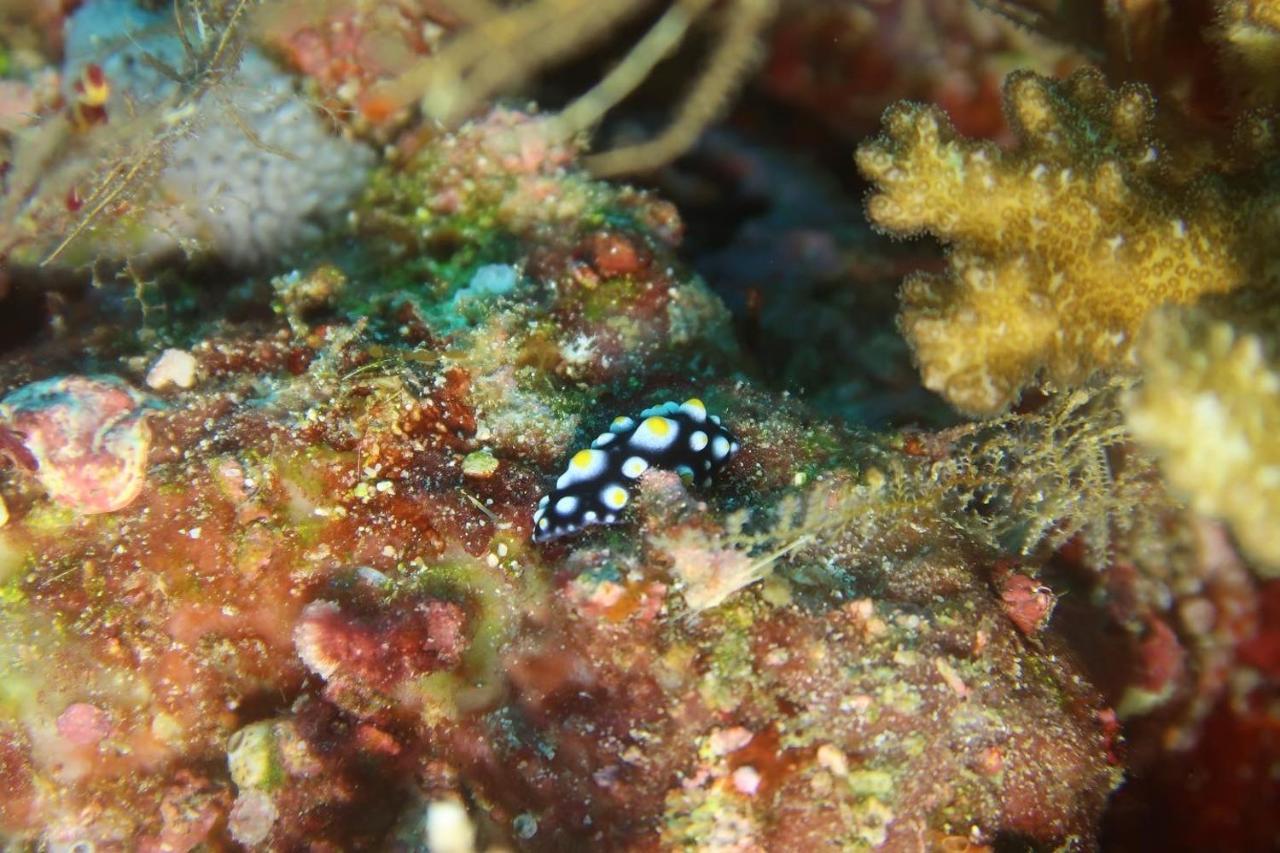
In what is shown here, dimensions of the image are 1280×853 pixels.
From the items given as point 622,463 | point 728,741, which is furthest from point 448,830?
point 622,463

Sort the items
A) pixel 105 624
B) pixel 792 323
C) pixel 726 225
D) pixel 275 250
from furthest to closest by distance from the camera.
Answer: pixel 726 225 < pixel 792 323 < pixel 275 250 < pixel 105 624

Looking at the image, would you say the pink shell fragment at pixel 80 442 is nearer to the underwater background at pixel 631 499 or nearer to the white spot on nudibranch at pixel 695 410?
the underwater background at pixel 631 499

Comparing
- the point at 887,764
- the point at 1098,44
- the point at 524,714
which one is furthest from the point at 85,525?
the point at 1098,44

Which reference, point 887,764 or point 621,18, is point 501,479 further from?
point 621,18

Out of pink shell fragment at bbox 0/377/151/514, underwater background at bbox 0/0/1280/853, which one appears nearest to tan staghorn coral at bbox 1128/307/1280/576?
underwater background at bbox 0/0/1280/853

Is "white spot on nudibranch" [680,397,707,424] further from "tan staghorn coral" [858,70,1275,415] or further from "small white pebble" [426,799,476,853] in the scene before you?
"small white pebble" [426,799,476,853]

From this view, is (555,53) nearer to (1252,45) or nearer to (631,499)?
(631,499)

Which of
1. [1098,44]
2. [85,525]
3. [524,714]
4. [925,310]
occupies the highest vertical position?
[1098,44]
